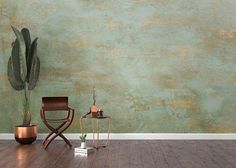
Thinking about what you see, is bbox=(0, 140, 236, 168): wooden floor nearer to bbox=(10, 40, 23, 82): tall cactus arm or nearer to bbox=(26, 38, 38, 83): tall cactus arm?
bbox=(10, 40, 23, 82): tall cactus arm

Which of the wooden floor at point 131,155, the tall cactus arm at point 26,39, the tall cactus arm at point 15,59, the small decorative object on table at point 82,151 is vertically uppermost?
the tall cactus arm at point 26,39

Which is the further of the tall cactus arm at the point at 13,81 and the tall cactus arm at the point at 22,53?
the tall cactus arm at the point at 13,81

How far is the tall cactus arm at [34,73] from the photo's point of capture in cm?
578

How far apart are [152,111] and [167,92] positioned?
0.38m

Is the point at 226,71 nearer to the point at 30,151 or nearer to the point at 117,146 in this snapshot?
the point at 117,146

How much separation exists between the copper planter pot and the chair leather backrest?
670 mm

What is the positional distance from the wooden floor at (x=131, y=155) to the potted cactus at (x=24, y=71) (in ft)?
0.62

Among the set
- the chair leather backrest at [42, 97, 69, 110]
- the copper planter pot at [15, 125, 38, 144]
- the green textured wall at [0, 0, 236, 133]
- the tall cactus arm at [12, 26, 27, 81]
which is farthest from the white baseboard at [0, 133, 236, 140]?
the tall cactus arm at [12, 26, 27, 81]

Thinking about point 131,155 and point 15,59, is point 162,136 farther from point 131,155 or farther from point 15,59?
point 15,59

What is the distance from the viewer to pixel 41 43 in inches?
244

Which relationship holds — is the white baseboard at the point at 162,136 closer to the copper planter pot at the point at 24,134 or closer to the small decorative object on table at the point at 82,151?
the copper planter pot at the point at 24,134

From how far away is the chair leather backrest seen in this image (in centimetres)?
527

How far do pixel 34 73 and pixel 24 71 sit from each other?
212 mm

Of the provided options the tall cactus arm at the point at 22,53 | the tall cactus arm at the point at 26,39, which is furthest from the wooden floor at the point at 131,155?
the tall cactus arm at the point at 26,39
